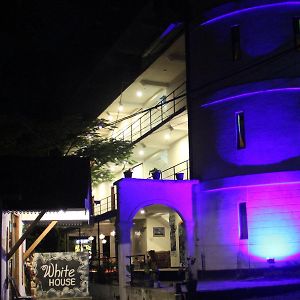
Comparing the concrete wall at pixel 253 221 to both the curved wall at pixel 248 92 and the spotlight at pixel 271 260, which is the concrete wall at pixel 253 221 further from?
the curved wall at pixel 248 92

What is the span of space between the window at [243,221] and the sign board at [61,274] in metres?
6.50

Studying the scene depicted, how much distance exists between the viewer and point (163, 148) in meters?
31.8

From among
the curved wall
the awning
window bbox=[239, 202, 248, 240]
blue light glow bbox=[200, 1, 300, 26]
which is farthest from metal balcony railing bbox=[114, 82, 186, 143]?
the awning

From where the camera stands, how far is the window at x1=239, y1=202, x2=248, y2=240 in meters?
21.1

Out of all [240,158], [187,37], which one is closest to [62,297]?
[240,158]

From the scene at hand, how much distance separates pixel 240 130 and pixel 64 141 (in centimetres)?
1333

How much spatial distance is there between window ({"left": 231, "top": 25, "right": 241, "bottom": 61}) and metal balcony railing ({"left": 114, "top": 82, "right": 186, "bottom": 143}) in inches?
199

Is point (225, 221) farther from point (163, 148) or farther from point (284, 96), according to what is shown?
point (163, 148)

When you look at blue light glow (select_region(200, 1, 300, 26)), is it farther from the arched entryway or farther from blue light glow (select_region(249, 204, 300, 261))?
blue light glow (select_region(249, 204, 300, 261))

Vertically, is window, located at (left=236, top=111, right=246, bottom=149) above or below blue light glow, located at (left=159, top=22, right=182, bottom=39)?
below

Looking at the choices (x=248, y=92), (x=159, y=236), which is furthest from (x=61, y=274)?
(x=159, y=236)

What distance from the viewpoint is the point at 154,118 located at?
31.9 metres

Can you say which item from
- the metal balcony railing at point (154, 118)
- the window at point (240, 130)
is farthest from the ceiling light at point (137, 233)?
the window at point (240, 130)

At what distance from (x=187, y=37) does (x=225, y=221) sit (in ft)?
29.0
